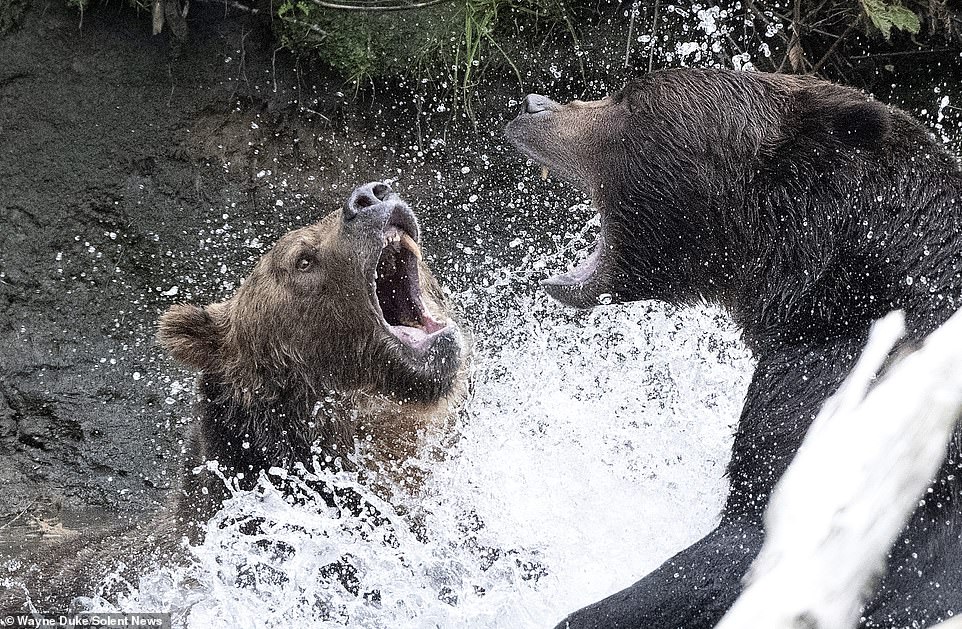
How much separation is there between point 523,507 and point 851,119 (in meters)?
2.07

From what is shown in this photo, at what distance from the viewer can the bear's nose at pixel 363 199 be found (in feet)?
13.6

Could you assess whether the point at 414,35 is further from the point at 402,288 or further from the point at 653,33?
the point at 402,288

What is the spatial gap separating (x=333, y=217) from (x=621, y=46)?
2.73 metres

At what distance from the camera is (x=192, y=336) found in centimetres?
462

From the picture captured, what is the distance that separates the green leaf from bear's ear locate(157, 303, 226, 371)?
343 centimetres

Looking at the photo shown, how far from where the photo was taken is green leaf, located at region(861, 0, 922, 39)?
18.1ft

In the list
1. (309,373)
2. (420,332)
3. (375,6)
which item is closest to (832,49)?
(375,6)

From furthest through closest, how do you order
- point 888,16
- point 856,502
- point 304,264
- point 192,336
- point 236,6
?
1. point 236,6
2. point 888,16
3. point 192,336
4. point 304,264
5. point 856,502

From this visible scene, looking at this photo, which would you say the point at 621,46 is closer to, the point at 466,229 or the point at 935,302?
the point at 466,229

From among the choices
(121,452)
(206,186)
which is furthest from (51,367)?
(206,186)

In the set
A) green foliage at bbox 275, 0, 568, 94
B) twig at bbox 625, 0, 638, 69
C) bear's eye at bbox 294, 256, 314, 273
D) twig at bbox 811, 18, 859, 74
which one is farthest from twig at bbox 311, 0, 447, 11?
bear's eye at bbox 294, 256, 314, 273

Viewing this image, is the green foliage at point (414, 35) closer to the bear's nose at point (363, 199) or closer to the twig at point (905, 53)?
the twig at point (905, 53)

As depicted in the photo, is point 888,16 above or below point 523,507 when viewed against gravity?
above

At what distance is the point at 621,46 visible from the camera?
21.4 feet
